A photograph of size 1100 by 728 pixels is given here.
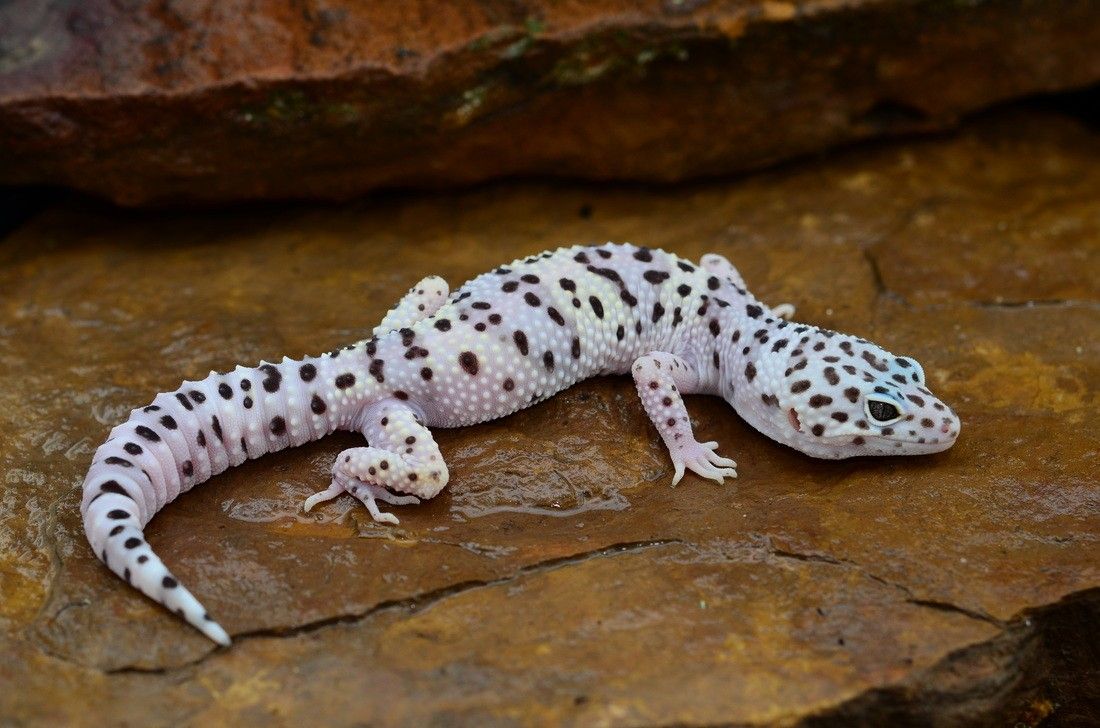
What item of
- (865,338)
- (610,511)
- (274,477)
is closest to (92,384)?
(274,477)

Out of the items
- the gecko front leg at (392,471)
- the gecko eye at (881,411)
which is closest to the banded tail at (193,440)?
the gecko front leg at (392,471)

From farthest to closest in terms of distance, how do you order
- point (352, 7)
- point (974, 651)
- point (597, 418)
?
point (352, 7) → point (597, 418) → point (974, 651)

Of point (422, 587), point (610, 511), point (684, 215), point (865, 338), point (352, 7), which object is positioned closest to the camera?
point (422, 587)

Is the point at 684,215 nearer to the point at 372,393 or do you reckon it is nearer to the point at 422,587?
the point at 372,393

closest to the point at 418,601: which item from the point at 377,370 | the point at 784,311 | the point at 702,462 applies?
the point at 377,370

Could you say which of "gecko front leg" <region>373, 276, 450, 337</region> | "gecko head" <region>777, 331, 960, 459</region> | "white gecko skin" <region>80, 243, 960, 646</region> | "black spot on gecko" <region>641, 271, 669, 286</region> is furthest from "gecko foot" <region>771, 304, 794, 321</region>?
"gecko front leg" <region>373, 276, 450, 337</region>

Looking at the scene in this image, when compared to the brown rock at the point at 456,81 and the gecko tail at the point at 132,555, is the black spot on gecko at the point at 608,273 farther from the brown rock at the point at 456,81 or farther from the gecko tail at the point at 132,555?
the gecko tail at the point at 132,555
